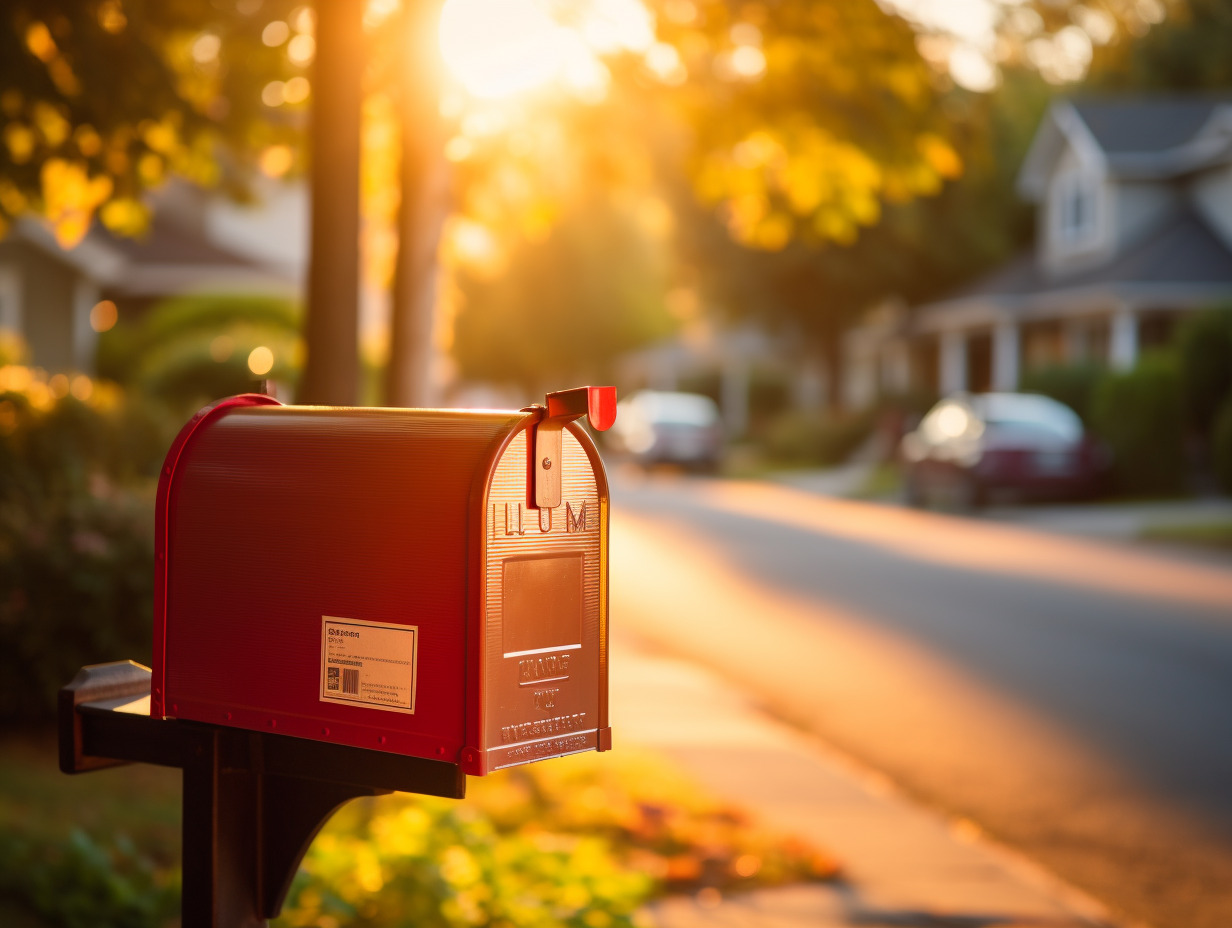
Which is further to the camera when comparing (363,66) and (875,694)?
(875,694)

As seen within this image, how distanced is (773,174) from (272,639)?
28.8 feet

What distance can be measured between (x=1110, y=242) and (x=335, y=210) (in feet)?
109

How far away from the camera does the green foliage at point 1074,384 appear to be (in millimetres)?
27984

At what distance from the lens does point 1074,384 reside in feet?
92.3

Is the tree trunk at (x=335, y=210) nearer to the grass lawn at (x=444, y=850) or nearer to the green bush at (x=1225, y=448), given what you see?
the grass lawn at (x=444, y=850)

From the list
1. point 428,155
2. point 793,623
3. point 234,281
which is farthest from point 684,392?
point 428,155

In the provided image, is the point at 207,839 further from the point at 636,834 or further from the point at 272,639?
the point at 636,834

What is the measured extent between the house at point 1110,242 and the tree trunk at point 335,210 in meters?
27.1

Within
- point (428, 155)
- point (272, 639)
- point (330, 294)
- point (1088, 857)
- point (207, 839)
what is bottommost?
point (1088, 857)

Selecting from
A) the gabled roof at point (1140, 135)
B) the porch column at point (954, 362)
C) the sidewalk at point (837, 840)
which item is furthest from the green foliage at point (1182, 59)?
the sidewalk at point (837, 840)

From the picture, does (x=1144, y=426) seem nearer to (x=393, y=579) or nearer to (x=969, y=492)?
(x=969, y=492)

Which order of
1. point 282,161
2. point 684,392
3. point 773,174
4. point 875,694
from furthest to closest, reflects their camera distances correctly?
point 684,392 → point 282,161 → point 773,174 → point 875,694

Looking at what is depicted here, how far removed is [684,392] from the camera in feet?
195

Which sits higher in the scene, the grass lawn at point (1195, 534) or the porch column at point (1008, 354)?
the porch column at point (1008, 354)
